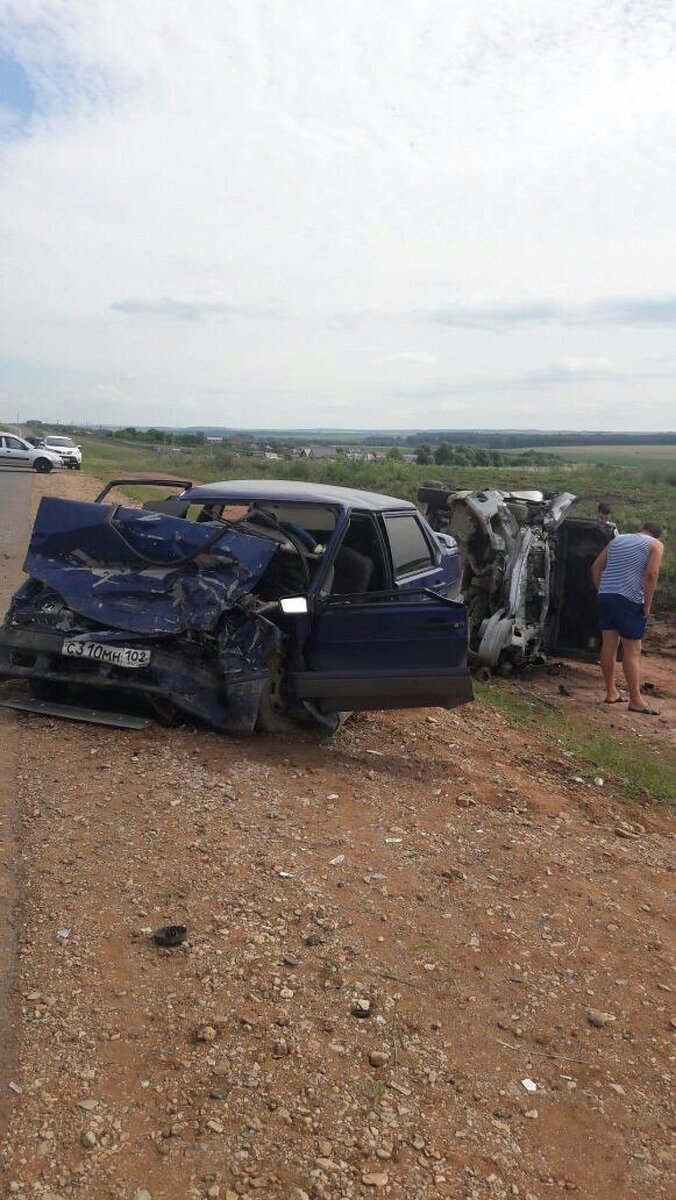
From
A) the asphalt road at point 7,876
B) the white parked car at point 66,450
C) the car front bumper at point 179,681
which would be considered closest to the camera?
the asphalt road at point 7,876

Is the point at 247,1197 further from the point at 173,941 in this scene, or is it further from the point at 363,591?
the point at 363,591

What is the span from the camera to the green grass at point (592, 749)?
6.28m

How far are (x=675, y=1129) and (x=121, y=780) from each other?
121 inches

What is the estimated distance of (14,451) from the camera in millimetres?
34469

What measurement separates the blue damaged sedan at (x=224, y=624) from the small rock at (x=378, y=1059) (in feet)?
8.72

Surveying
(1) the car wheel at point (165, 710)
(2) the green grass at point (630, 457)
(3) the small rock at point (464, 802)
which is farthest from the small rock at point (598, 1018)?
(2) the green grass at point (630, 457)

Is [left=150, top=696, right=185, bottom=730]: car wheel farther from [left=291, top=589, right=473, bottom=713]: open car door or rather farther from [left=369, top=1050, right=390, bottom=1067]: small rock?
[left=369, top=1050, right=390, bottom=1067]: small rock

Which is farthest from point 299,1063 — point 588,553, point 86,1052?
point 588,553

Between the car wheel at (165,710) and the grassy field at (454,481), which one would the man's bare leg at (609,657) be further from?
the grassy field at (454,481)

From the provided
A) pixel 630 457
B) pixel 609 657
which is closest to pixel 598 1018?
pixel 609 657

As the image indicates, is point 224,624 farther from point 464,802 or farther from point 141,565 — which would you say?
point 464,802

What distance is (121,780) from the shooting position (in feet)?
15.7

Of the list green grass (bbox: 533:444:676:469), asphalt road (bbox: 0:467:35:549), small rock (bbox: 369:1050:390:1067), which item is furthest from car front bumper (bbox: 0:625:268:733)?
green grass (bbox: 533:444:676:469)

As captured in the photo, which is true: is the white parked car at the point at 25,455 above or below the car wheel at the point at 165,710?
above
